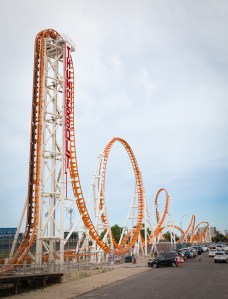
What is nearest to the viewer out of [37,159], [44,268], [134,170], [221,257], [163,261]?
[44,268]

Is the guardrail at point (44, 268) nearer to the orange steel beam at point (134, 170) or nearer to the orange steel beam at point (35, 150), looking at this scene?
the orange steel beam at point (35, 150)

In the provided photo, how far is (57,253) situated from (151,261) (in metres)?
12.3

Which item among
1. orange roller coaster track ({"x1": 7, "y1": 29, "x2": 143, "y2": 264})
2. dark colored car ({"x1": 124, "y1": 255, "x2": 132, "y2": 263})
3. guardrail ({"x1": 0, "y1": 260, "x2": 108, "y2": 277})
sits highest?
orange roller coaster track ({"x1": 7, "y1": 29, "x2": 143, "y2": 264})

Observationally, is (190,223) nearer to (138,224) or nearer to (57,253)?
(138,224)

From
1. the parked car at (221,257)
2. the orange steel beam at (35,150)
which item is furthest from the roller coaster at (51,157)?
the parked car at (221,257)

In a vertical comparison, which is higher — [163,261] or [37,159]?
[37,159]

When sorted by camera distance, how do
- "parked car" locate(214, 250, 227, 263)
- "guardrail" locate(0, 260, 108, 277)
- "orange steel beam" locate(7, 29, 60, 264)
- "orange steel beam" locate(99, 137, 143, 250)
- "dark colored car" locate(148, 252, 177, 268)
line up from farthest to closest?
1. "orange steel beam" locate(99, 137, 143, 250)
2. "parked car" locate(214, 250, 227, 263)
3. "dark colored car" locate(148, 252, 177, 268)
4. "orange steel beam" locate(7, 29, 60, 264)
5. "guardrail" locate(0, 260, 108, 277)

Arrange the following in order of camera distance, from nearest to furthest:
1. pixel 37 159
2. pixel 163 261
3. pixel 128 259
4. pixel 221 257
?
pixel 37 159 → pixel 163 261 → pixel 221 257 → pixel 128 259

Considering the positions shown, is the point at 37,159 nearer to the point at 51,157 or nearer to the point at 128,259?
the point at 51,157

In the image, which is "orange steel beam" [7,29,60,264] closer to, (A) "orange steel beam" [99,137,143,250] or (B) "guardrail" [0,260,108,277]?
(B) "guardrail" [0,260,108,277]

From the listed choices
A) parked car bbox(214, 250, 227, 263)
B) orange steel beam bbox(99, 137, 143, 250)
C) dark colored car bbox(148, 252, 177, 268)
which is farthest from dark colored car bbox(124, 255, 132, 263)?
parked car bbox(214, 250, 227, 263)

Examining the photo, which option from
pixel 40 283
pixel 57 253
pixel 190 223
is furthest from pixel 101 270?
pixel 190 223

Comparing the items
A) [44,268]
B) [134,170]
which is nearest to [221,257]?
[134,170]

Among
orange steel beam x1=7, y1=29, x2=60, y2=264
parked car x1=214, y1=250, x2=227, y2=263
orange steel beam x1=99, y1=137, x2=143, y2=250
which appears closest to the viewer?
orange steel beam x1=7, y1=29, x2=60, y2=264
